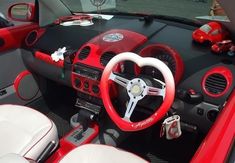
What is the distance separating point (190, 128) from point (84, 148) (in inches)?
29.5

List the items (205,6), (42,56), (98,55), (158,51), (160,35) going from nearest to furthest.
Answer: (205,6), (158,51), (98,55), (160,35), (42,56)

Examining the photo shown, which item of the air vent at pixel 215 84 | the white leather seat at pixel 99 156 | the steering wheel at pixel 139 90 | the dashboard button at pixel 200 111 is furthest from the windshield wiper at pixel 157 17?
the white leather seat at pixel 99 156

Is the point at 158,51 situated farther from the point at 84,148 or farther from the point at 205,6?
the point at 84,148

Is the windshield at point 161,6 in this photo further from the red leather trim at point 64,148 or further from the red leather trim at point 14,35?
the red leather trim at point 64,148

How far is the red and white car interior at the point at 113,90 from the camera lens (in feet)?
5.41

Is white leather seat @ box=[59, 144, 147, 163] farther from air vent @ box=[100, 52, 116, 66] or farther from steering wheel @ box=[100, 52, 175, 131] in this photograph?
air vent @ box=[100, 52, 116, 66]

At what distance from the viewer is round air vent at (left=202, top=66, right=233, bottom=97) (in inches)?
73.9

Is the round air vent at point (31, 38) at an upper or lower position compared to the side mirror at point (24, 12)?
lower

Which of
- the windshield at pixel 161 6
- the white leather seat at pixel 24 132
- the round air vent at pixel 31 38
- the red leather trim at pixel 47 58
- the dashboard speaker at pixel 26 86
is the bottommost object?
the dashboard speaker at pixel 26 86

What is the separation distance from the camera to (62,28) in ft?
A: 9.09

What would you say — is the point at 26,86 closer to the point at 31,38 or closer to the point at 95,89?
the point at 31,38

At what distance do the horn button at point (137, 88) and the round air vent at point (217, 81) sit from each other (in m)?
0.50

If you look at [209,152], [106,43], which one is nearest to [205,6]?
[106,43]

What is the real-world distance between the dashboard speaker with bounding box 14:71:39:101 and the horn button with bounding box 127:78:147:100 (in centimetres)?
157
